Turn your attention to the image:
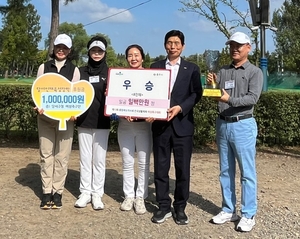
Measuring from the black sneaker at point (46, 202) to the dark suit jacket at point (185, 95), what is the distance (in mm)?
1639

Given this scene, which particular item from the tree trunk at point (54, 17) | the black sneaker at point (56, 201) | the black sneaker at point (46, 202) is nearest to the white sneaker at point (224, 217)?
the black sneaker at point (56, 201)

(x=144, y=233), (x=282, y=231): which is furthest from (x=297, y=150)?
(x=144, y=233)

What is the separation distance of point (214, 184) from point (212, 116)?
259 centimetres

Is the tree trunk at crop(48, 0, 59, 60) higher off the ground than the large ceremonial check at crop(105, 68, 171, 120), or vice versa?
the tree trunk at crop(48, 0, 59, 60)

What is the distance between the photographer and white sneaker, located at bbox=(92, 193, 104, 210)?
470 cm

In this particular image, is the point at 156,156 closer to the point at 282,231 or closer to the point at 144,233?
the point at 144,233

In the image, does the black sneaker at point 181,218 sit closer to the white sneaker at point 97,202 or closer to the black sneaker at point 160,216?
the black sneaker at point 160,216

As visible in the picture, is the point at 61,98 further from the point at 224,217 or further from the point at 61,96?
the point at 224,217

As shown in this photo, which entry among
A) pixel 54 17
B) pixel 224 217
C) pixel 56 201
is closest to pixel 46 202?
pixel 56 201

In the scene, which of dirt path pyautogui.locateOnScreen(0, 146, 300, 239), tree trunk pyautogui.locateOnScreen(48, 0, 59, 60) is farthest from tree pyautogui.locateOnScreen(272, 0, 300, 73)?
dirt path pyautogui.locateOnScreen(0, 146, 300, 239)

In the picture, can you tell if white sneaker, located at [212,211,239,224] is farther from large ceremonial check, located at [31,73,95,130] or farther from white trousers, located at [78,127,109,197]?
large ceremonial check, located at [31,73,95,130]

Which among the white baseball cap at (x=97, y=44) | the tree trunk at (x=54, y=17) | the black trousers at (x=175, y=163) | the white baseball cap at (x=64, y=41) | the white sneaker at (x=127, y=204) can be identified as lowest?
the white sneaker at (x=127, y=204)

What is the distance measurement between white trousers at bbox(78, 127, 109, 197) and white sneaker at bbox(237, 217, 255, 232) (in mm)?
1718

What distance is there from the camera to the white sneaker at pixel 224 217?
4374 millimetres
